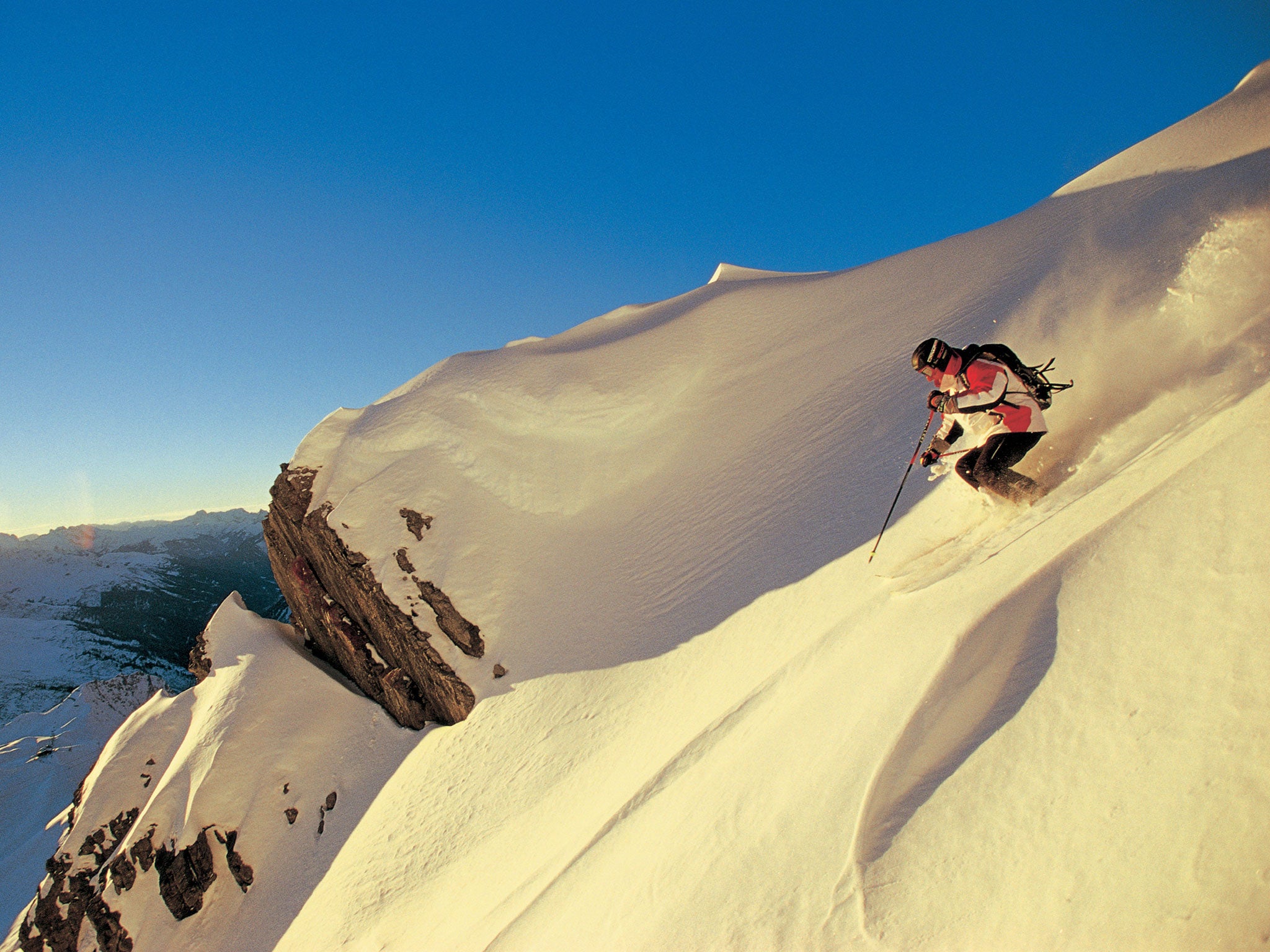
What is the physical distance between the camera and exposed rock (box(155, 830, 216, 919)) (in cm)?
1349

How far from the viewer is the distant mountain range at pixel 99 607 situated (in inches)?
3588

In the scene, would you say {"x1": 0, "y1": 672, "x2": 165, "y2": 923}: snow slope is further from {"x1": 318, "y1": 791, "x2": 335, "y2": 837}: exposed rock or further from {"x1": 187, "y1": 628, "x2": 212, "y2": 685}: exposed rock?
{"x1": 318, "y1": 791, "x2": 335, "y2": 837}: exposed rock

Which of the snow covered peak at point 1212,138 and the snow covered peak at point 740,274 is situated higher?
the snow covered peak at point 740,274

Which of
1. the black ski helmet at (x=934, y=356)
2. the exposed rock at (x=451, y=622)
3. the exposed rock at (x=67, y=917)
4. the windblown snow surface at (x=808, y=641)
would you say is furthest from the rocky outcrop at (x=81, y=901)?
the black ski helmet at (x=934, y=356)

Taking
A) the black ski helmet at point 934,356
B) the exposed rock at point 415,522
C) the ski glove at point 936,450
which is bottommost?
the ski glove at point 936,450

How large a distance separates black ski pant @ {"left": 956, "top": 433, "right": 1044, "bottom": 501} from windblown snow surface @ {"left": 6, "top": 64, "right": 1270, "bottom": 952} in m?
0.32

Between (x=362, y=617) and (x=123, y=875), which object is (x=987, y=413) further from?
(x=123, y=875)


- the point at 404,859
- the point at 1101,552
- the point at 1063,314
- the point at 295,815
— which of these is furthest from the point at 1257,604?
the point at 295,815

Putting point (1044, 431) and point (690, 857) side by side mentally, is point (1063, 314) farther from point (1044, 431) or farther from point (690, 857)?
point (690, 857)

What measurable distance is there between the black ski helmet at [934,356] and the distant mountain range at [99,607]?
341 feet

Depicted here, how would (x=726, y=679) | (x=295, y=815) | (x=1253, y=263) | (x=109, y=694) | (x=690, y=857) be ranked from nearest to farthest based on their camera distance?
1. (x=690, y=857)
2. (x=1253, y=263)
3. (x=726, y=679)
4. (x=295, y=815)
5. (x=109, y=694)

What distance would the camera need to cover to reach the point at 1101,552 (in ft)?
13.9

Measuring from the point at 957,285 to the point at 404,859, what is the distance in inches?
605

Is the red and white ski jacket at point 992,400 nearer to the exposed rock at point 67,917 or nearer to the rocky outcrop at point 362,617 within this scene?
the rocky outcrop at point 362,617
